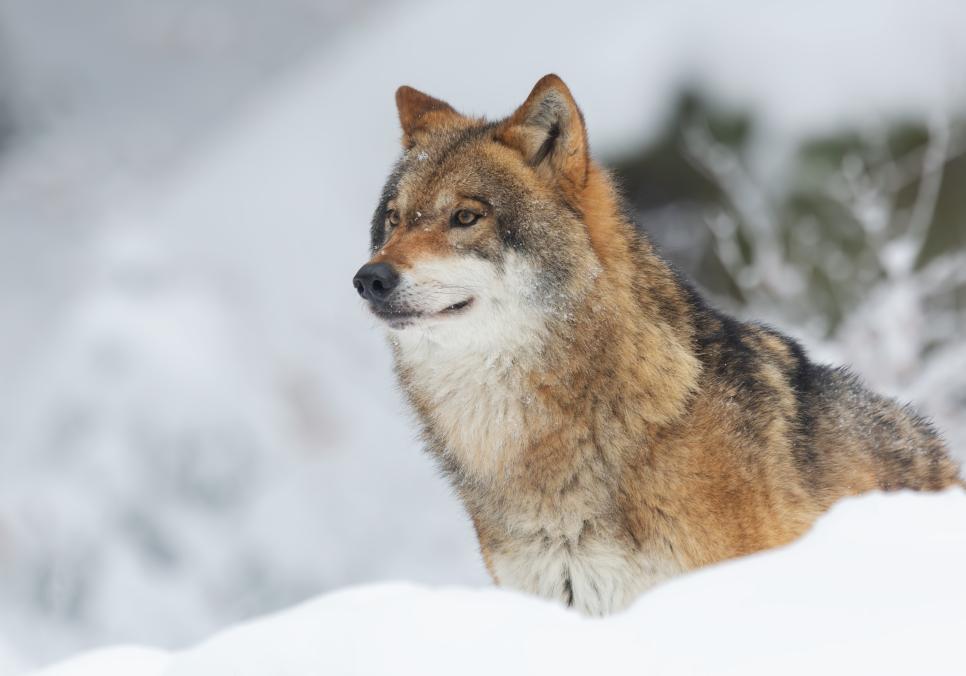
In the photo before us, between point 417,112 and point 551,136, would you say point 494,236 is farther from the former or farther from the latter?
point 417,112

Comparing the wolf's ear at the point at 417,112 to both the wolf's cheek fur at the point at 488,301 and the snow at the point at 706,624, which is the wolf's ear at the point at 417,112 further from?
the snow at the point at 706,624

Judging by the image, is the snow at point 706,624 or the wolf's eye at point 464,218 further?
the wolf's eye at point 464,218

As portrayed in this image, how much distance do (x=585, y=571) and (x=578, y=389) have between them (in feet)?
2.02

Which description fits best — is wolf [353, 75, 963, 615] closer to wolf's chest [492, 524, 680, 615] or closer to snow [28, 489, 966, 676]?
wolf's chest [492, 524, 680, 615]

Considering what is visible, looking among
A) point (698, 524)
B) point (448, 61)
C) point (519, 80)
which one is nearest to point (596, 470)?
point (698, 524)

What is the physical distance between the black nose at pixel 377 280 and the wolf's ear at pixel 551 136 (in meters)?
0.70

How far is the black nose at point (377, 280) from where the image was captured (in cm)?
359

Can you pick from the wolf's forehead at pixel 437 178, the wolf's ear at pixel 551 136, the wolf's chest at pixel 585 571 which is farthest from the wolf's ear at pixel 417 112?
the wolf's chest at pixel 585 571

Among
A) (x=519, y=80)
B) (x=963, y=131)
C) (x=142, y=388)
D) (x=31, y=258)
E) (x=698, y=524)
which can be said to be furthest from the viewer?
(x=31, y=258)

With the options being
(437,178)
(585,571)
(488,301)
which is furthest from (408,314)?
(585,571)

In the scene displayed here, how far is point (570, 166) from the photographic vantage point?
3840 mm

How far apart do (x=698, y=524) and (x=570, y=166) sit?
1.35m

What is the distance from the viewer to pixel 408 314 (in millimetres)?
3633

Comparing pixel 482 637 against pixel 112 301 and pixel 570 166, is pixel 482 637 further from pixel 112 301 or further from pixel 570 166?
pixel 112 301
